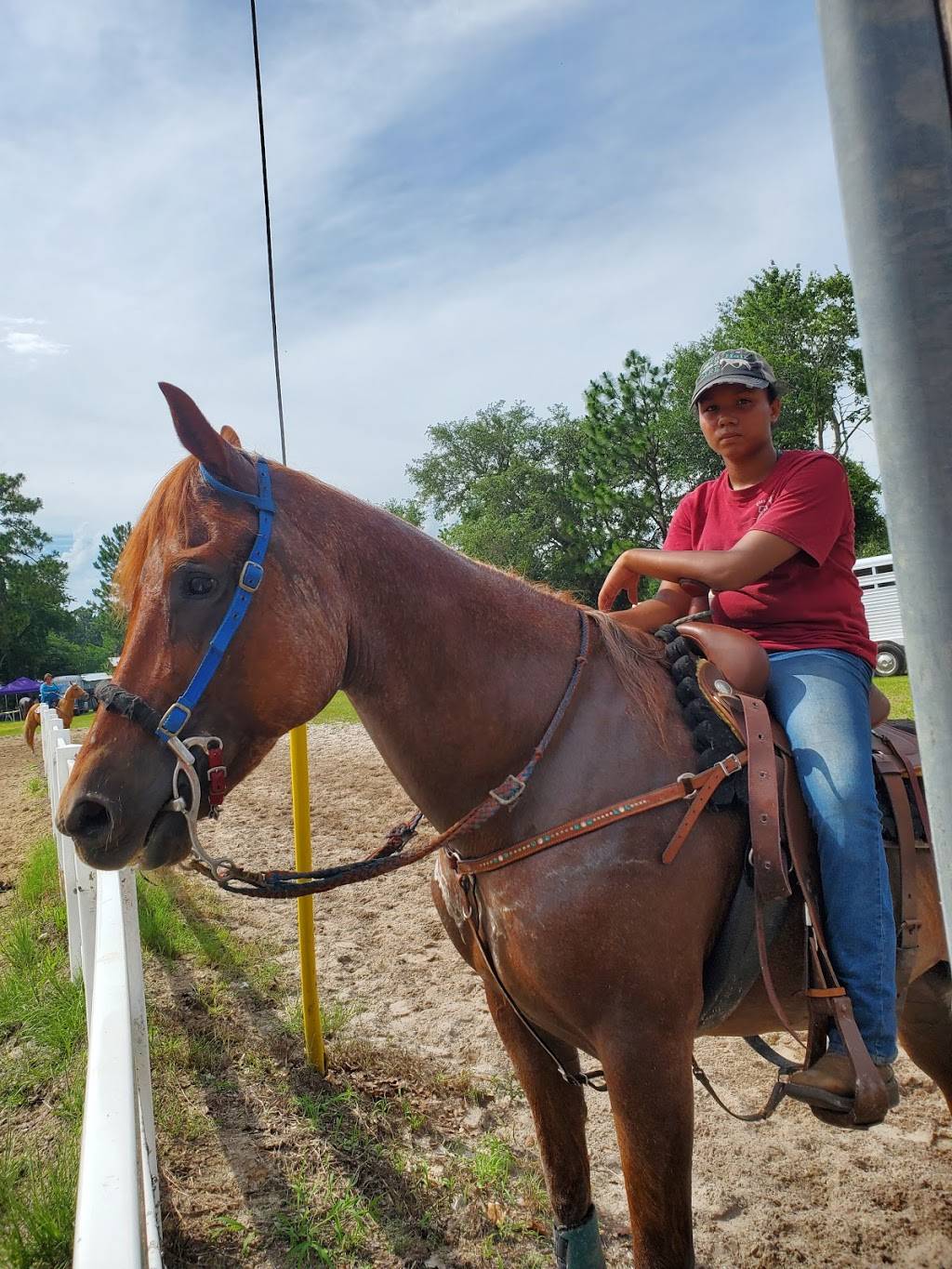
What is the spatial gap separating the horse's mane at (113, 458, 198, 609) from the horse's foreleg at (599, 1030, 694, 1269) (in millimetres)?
1698

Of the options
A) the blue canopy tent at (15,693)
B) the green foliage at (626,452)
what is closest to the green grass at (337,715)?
the green foliage at (626,452)

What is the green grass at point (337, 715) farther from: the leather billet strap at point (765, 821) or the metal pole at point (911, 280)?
the metal pole at point (911, 280)

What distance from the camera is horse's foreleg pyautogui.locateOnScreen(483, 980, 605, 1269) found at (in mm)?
2438

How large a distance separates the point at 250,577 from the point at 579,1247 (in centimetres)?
226

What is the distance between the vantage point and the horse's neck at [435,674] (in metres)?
2.12

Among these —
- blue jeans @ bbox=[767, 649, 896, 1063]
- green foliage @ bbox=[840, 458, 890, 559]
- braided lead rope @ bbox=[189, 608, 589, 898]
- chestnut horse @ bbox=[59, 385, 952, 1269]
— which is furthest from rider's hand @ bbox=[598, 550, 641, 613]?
green foliage @ bbox=[840, 458, 890, 559]

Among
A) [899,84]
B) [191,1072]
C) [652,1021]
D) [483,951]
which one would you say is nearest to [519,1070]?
[483,951]

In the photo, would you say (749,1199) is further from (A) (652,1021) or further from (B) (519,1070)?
(A) (652,1021)

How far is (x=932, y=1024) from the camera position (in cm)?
302

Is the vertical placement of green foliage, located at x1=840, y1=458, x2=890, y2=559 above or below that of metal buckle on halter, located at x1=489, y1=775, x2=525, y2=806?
A: above

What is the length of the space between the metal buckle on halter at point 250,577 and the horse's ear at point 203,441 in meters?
0.25

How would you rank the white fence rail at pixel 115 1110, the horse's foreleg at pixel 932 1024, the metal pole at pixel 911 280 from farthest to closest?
the horse's foreleg at pixel 932 1024 → the white fence rail at pixel 115 1110 → the metal pole at pixel 911 280

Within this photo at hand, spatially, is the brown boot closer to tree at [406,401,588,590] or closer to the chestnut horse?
the chestnut horse

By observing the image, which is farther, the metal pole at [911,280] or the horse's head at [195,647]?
the horse's head at [195,647]
